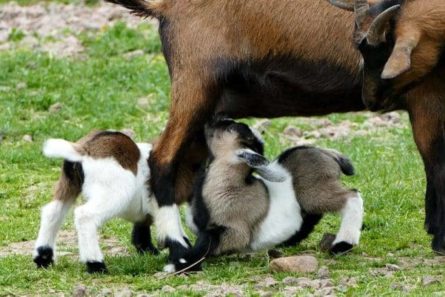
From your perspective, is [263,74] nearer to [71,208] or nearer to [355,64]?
[355,64]

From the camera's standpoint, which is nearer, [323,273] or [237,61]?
[323,273]

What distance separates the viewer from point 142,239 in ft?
30.0

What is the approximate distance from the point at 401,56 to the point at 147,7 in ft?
6.57

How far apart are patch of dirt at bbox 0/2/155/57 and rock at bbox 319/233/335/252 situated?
6.92 m

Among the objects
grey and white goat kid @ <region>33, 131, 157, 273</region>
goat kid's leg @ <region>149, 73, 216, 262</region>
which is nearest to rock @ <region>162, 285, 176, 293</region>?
grey and white goat kid @ <region>33, 131, 157, 273</region>

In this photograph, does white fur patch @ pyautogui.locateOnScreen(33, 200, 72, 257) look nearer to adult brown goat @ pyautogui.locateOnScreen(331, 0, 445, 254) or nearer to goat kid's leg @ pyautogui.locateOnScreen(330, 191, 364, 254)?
goat kid's leg @ pyautogui.locateOnScreen(330, 191, 364, 254)

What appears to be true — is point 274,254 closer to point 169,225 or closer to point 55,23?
point 169,225

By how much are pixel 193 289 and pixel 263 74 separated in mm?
1822

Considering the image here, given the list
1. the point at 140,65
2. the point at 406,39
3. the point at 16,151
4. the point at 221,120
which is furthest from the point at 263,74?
the point at 140,65

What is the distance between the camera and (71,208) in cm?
876

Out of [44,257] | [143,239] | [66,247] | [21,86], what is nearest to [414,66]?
[143,239]

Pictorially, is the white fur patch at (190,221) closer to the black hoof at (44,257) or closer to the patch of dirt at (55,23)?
the black hoof at (44,257)

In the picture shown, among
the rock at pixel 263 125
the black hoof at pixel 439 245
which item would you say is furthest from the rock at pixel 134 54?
the black hoof at pixel 439 245

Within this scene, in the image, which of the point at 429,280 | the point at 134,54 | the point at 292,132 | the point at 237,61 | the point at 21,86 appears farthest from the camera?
the point at 134,54
